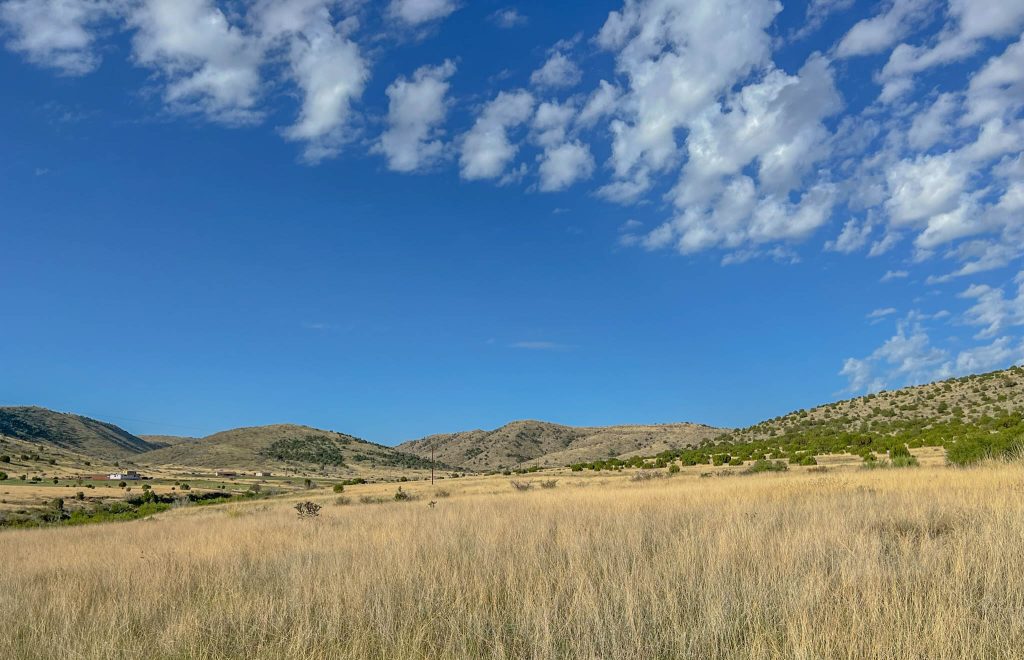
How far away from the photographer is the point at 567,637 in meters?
4.96

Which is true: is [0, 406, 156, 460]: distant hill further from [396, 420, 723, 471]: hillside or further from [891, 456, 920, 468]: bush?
[891, 456, 920, 468]: bush

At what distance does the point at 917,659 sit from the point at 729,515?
6.58 metres

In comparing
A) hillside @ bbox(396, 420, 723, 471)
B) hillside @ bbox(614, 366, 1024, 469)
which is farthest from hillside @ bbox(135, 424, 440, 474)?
hillside @ bbox(614, 366, 1024, 469)

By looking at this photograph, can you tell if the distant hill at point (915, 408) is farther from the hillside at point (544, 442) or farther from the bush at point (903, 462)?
the hillside at point (544, 442)

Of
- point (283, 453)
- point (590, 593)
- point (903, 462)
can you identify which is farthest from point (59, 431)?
point (590, 593)

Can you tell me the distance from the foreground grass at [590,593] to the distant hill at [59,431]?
147m

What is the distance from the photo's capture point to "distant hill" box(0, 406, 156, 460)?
444 ft

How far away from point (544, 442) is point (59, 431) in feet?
389

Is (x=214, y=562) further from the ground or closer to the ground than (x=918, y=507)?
closer to the ground

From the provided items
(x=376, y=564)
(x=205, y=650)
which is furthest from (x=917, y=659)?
(x=376, y=564)

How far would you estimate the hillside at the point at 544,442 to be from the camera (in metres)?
110

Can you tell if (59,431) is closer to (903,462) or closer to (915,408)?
(915,408)

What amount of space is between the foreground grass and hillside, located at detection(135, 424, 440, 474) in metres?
105

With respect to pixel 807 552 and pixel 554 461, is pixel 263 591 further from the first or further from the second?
pixel 554 461
